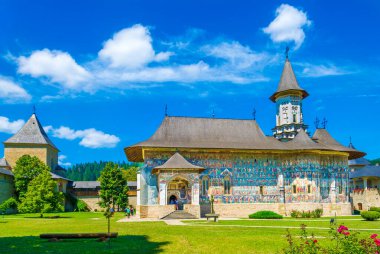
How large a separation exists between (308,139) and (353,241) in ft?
107

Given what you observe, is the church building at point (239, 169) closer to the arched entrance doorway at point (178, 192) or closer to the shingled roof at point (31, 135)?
the arched entrance doorway at point (178, 192)

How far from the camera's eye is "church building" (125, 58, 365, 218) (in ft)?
126

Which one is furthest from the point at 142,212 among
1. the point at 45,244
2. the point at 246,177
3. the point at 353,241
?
the point at 353,241

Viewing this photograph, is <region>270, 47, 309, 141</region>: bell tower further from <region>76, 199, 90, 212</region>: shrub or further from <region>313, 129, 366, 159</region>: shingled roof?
<region>76, 199, 90, 212</region>: shrub

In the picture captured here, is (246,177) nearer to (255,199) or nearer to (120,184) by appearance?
(255,199)

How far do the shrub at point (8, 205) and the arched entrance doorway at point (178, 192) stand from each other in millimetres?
25195

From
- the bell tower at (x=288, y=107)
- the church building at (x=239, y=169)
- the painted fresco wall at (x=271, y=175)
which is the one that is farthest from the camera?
the bell tower at (x=288, y=107)

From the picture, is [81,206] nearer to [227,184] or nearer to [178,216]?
[227,184]

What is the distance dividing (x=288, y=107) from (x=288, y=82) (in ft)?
9.68

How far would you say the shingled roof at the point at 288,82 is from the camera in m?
46.7

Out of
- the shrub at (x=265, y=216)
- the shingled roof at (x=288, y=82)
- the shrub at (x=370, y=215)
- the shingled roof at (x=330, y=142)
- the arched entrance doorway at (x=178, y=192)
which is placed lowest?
the shrub at (x=265, y=216)

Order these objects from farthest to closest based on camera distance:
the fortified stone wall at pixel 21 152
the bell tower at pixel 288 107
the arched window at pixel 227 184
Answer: the fortified stone wall at pixel 21 152 → the bell tower at pixel 288 107 → the arched window at pixel 227 184

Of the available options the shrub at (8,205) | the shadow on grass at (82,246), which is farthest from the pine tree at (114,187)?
the shadow on grass at (82,246)

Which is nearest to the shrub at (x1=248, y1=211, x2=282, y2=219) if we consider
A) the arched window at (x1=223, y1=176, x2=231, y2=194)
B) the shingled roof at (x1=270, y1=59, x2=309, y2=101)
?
the arched window at (x1=223, y1=176, x2=231, y2=194)
